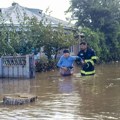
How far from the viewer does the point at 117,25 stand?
117ft

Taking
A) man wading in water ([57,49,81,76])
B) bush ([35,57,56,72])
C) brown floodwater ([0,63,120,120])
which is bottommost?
brown floodwater ([0,63,120,120])

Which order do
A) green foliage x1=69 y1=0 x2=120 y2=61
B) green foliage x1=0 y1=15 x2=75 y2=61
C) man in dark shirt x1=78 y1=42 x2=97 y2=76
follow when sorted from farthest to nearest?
green foliage x1=69 y1=0 x2=120 y2=61, green foliage x1=0 y1=15 x2=75 y2=61, man in dark shirt x1=78 y1=42 x2=97 y2=76

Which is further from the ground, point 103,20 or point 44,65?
point 103,20

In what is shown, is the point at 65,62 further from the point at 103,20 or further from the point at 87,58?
the point at 103,20

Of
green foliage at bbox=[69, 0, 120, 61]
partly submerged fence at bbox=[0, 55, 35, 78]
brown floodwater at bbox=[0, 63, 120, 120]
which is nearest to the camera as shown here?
brown floodwater at bbox=[0, 63, 120, 120]

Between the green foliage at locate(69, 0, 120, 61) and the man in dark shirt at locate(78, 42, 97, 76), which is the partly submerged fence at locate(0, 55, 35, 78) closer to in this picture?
the man in dark shirt at locate(78, 42, 97, 76)

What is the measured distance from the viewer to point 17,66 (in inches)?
708

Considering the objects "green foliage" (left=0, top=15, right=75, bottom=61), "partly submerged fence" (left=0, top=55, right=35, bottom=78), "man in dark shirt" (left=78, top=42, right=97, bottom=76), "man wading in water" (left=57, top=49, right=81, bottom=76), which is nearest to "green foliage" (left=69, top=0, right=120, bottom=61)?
"green foliage" (left=0, top=15, right=75, bottom=61)

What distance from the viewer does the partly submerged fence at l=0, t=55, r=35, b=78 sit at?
17.8m

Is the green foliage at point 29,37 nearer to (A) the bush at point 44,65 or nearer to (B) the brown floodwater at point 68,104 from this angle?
(A) the bush at point 44,65

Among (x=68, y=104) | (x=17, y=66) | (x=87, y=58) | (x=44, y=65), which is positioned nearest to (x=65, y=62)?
(x=87, y=58)

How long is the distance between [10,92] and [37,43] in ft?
30.4

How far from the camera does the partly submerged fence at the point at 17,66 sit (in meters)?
17.8

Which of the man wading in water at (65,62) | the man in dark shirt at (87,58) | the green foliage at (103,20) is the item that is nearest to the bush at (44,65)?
the man wading in water at (65,62)
